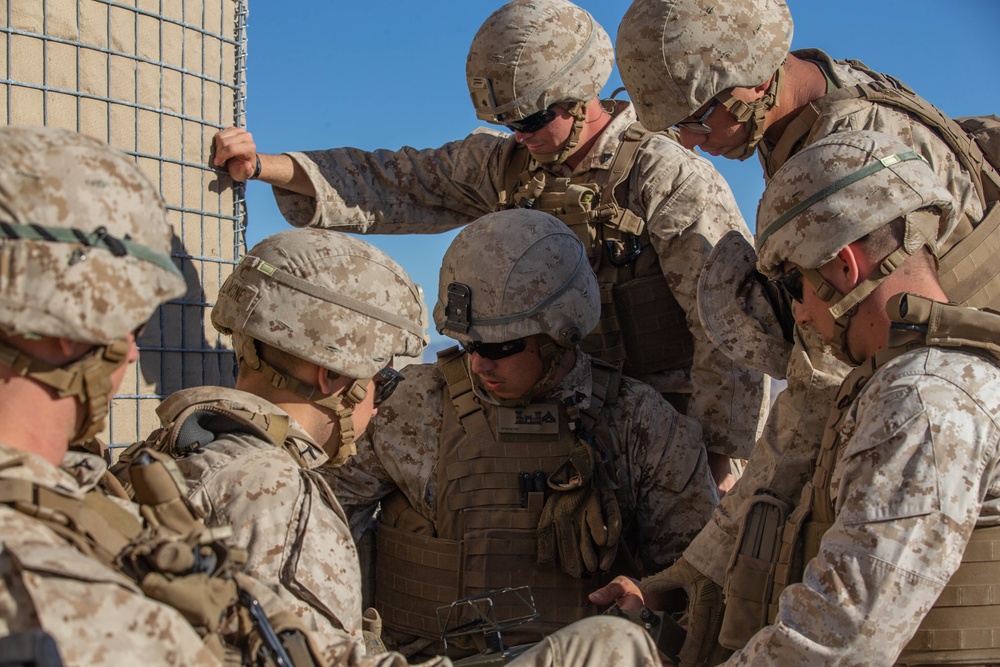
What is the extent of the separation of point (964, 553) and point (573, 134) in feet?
11.2

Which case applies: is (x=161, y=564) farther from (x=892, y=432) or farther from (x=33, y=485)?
(x=892, y=432)

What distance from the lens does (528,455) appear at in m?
5.27

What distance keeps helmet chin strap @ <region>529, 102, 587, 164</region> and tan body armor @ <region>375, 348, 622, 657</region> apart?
1.38 m

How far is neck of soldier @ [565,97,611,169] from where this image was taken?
6.35 m

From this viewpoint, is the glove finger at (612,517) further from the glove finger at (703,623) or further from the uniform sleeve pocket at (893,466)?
the uniform sleeve pocket at (893,466)

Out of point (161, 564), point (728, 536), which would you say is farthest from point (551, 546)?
point (161, 564)

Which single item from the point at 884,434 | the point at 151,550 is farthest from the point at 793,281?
the point at 151,550

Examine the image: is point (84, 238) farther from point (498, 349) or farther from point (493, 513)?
point (493, 513)

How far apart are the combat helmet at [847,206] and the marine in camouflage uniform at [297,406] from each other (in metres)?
1.36

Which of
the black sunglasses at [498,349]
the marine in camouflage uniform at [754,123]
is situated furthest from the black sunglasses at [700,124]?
the black sunglasses at [498,349]

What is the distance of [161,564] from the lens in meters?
2.48

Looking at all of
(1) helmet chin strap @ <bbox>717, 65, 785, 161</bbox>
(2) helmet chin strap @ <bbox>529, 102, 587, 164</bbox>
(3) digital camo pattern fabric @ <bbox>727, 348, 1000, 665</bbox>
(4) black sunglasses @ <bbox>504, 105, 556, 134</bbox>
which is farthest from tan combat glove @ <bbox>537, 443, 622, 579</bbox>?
(4) black sunglasses @ <bbox>504, 105, 556, 134</bbox>

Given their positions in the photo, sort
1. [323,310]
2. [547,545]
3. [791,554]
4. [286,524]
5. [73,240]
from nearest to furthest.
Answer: [73,240], [286,524], [791,554], [323,310], [547,545]

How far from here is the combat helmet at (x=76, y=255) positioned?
2443 millimetres
